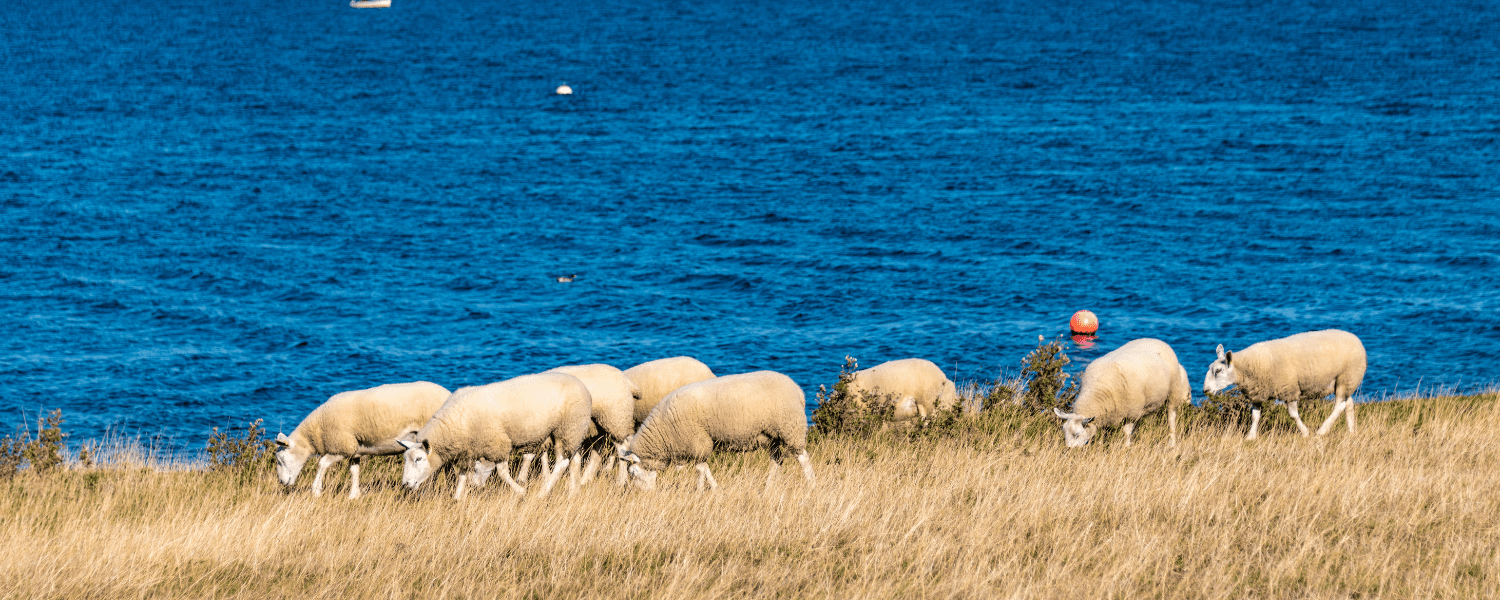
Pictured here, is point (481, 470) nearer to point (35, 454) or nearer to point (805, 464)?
point (805, 464)

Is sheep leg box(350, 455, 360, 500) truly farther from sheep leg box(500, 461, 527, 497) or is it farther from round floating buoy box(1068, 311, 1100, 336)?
round floating buoy box(1068, 311, 1100, 336)

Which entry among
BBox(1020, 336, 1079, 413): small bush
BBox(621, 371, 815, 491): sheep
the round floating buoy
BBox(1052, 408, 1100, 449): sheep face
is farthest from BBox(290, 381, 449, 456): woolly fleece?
the round floating buoy

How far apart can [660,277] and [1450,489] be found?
31410 mm

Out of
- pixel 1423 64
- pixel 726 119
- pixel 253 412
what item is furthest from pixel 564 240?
pixel 1423 64

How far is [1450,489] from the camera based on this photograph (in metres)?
12.5

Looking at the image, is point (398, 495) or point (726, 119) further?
point (726, 119)

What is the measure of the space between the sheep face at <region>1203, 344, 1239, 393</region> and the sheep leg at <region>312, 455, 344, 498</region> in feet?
35.4

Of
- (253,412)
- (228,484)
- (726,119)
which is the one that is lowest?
(253,412)

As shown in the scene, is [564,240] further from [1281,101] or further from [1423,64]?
[1423,64]

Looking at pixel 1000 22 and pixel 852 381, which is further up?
pixel 1000 22

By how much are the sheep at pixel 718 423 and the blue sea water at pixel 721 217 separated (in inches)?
682

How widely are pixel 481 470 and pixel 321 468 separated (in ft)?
6.28

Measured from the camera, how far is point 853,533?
1184 cm

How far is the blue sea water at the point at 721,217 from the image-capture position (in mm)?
34906
